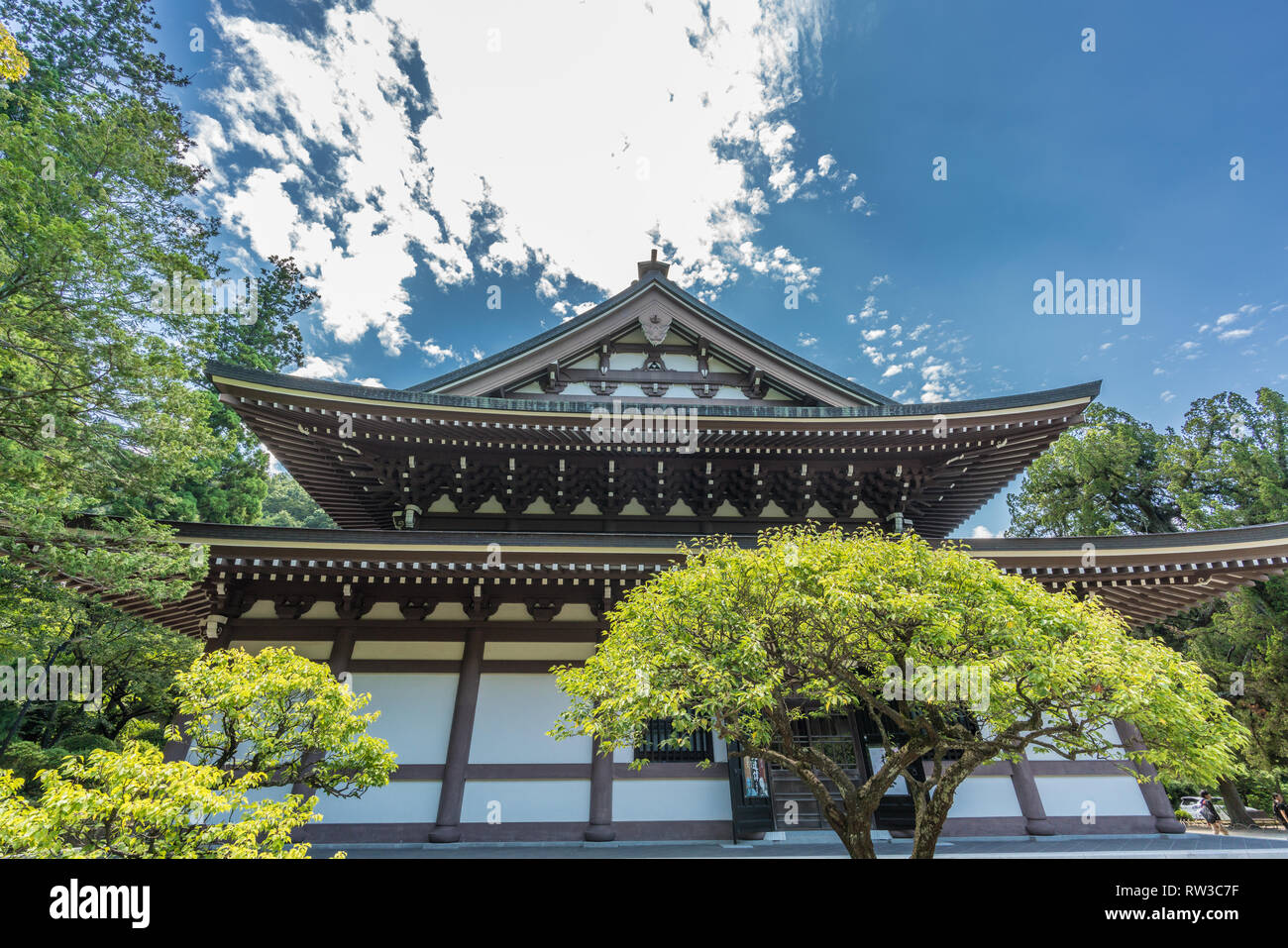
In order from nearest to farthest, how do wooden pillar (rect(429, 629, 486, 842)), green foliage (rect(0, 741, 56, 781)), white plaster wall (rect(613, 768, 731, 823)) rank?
wooden pillar (rect(429, 629, 486, 842)) → white plaster wall (rect(613, 768, 731, 823)) → green foliage (rect(0, 741, 56, 781))

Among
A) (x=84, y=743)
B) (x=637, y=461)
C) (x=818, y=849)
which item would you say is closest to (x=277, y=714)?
(x=637, y=461)

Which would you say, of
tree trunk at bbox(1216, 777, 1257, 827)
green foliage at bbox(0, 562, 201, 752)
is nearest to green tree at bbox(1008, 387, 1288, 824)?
tree trunk at bbox(1216, 777, 1257, 827)

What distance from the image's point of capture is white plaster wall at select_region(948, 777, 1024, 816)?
987 centimetres

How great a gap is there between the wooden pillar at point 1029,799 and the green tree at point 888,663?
4638 millimetres

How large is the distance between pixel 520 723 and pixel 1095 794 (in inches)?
404

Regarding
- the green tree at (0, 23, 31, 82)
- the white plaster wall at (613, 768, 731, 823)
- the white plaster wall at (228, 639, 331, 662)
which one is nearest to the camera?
the green tree at (0, 23, 31, 82)

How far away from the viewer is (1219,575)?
976cm

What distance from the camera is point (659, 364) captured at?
14062 mm

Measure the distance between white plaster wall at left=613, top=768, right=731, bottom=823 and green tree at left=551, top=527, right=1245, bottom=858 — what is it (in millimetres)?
3596

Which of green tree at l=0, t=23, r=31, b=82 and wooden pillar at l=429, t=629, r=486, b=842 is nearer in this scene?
green tree at l=0, t=23, r=31, b=82
